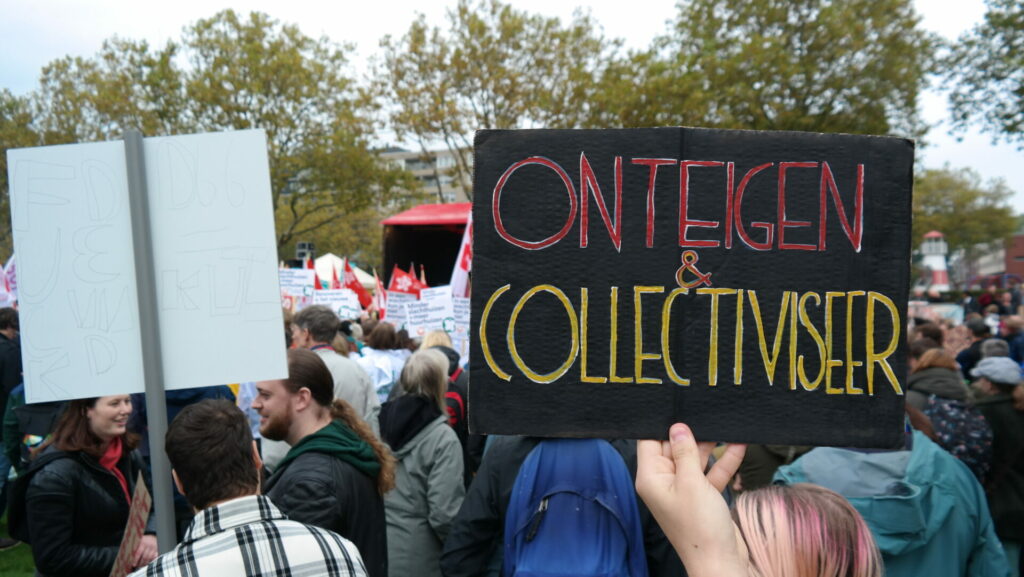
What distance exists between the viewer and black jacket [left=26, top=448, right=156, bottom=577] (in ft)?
9.90

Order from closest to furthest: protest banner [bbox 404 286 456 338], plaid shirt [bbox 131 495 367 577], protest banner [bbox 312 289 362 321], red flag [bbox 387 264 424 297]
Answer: plaid shirt [bbox 131 495 367 577]
protest banner [bbox 404 286 456 338]
red flag [bbox 387 264 424 297]
protest banner [bbox 312 289 362 321]

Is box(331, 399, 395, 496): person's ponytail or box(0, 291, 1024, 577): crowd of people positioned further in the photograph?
box(331, 399, 395, 496): person's ponytail

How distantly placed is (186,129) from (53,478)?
24572mm

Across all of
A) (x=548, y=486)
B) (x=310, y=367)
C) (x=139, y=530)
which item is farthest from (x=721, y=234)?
(x=139, y=530)

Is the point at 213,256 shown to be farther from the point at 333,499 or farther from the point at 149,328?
the point at 333,499

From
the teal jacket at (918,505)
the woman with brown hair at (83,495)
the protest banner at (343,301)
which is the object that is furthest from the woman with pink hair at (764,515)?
the protest banner at (343,301)

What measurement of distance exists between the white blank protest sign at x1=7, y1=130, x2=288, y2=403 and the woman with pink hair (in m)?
1.32

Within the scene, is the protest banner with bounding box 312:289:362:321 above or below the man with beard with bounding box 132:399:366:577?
below

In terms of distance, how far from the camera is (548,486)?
2.48 m

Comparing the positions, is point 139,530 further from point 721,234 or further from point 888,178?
point 888,178

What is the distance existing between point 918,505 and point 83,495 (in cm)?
312

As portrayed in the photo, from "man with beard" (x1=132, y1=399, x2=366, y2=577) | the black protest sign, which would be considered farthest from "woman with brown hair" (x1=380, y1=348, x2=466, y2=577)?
the black protest sign

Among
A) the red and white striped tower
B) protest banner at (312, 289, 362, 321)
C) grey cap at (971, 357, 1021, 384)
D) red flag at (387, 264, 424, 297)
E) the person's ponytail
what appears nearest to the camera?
the person's ponytail

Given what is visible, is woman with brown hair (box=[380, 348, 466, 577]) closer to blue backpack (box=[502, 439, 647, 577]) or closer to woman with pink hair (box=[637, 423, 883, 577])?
blue backpack (box=[502, 439, 647, 577])
